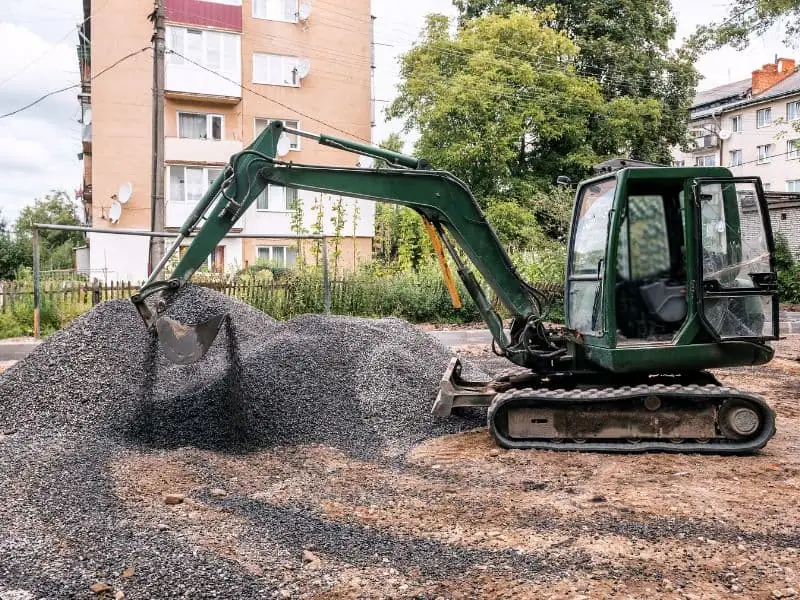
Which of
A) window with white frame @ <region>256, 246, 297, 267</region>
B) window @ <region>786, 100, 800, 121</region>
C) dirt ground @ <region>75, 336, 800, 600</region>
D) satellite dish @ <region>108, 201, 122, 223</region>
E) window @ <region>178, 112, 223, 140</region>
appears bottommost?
Answer: dirt ground @ <region>75, 336, 800, 600</region>

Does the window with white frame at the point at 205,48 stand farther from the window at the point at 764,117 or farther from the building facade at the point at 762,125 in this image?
the window at the point at 764,117

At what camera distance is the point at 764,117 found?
42.4m

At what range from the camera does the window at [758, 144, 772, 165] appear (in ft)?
141

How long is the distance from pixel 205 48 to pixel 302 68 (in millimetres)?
3501

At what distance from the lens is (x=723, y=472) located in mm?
5191

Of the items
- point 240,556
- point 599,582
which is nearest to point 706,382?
point 599,582

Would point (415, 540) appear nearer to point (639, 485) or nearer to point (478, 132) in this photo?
point (639, 485)

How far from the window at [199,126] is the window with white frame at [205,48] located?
1.72 meters

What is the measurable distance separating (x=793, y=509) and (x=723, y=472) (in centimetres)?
79

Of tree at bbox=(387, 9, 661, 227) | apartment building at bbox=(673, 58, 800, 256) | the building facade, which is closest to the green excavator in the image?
tree at bbox=(387, 9, 661, 227)

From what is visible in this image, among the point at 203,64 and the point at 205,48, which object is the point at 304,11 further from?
the point at 203,64

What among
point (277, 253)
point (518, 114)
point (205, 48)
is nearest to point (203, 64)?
point (205, 48)

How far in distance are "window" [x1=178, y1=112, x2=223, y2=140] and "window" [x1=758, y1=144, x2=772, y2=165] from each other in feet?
107

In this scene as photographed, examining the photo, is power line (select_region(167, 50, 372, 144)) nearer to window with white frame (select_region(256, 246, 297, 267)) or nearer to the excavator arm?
window with white frame (select_region(256, 246, 297, 267))
